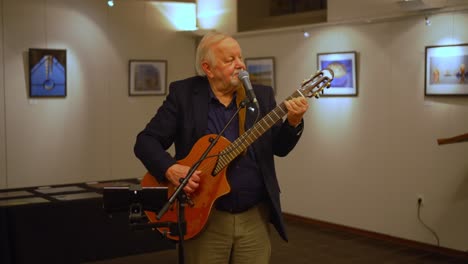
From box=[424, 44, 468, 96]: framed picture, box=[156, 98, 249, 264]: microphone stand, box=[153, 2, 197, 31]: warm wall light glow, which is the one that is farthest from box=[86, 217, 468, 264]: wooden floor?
box=[153, 2, 197, 31]: warm wall light glow

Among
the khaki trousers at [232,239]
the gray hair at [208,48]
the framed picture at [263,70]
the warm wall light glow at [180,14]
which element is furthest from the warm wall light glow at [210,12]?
the khaki trousers at [232,239]

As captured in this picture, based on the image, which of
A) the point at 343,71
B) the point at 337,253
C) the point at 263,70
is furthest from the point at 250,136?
the point at 263,70

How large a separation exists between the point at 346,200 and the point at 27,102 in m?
4.02

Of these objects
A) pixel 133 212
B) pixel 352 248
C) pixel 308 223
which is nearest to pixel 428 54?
pixel 352 248

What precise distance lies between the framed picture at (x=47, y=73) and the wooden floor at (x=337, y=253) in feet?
9.21

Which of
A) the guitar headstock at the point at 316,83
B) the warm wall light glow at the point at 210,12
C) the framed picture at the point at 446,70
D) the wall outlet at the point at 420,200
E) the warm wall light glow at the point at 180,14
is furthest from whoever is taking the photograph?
the warm wall light glow at the point at 180,14

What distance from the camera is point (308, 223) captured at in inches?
279

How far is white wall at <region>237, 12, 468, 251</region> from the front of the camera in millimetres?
5582

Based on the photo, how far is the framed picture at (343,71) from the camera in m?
6.45

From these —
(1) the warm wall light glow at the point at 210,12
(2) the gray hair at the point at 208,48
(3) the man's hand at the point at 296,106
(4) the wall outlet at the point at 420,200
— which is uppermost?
(1) the warm wall light glow at the point at 210,12

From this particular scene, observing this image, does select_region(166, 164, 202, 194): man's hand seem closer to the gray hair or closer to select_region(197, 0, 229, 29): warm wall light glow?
the gray hair

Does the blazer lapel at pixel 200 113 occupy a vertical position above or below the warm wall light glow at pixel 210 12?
below

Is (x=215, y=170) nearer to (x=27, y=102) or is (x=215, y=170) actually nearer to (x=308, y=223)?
(x=308, y=223)

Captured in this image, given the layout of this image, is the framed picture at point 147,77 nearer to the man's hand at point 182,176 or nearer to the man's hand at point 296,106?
the man's hand at point 182,176
